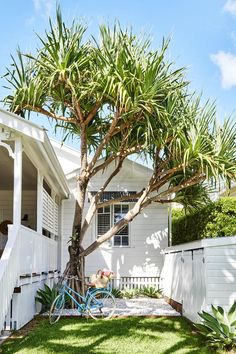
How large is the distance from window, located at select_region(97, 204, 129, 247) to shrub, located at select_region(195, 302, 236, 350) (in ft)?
24.7

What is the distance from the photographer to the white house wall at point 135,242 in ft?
44.2

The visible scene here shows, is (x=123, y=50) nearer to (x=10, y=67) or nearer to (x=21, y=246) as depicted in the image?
(x=10, y=67)

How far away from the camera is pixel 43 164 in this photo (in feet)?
30.3

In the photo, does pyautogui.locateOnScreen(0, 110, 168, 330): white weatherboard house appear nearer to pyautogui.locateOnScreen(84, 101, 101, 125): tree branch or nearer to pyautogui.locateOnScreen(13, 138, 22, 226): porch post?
pyautogui.locateOnScreen(84, 101, 101, 125): tree branch

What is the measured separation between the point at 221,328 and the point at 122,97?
4.76 m

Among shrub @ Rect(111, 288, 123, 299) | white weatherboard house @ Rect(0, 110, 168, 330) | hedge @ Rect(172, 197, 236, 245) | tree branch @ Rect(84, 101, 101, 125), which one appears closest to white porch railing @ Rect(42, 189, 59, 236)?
white weatherboard house @ Rect(0, 110, 168, 330)

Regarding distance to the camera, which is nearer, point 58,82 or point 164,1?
point 58,82

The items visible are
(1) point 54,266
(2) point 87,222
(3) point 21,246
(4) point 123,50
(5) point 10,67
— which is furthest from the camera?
(1) point 54,266

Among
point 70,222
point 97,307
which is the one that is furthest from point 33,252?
A: point 70,222

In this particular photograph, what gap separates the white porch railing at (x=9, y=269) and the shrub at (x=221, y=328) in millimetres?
2777

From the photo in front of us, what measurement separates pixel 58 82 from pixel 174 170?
3176 millimetres

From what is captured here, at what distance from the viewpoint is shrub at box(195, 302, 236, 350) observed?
5.81 m

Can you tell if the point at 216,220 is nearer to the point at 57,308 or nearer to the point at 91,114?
the point at 91,114

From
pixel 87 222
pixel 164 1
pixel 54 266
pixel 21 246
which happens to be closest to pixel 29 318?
pixel 21 246
